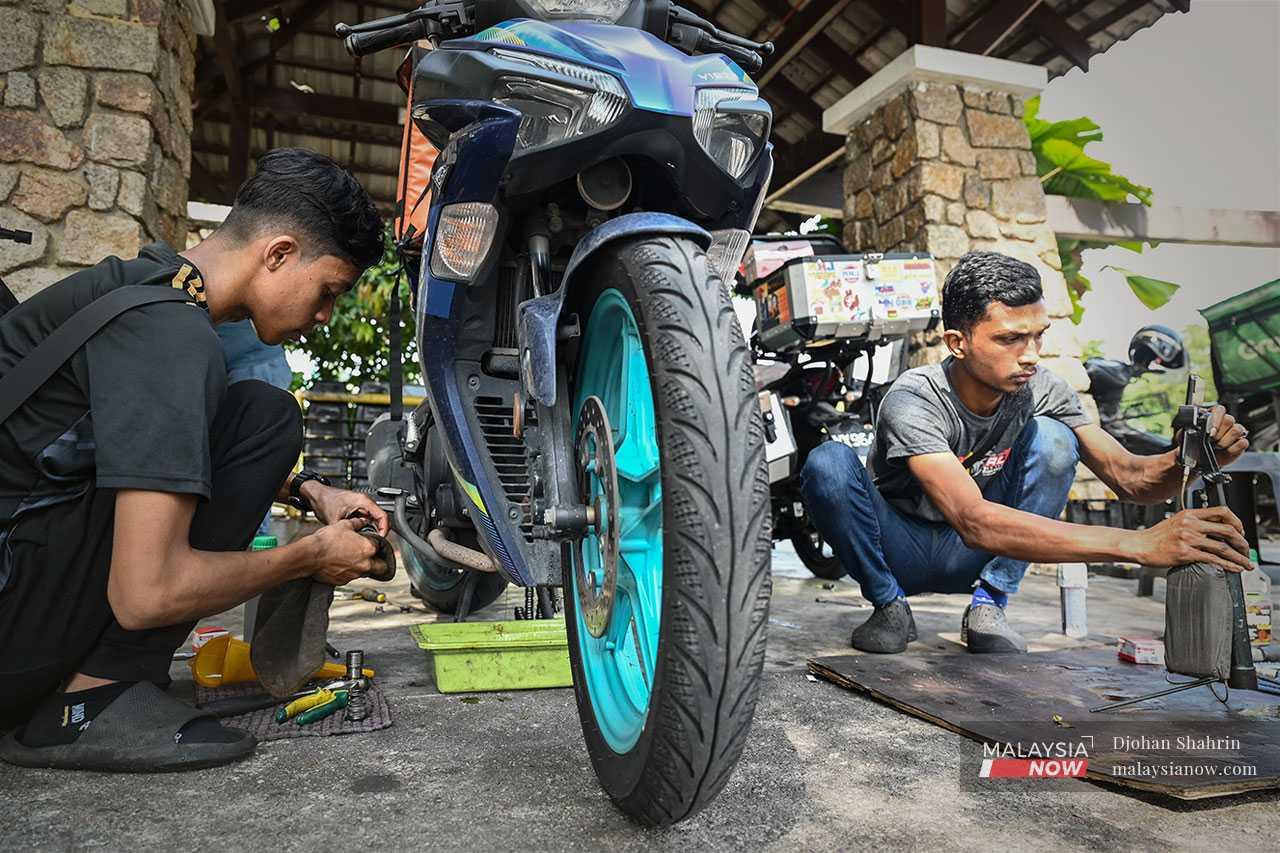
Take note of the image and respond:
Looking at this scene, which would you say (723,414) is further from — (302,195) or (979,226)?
(979,226)

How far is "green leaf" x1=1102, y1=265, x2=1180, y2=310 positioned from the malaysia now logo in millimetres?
6609

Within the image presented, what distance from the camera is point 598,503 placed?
1.14 meters

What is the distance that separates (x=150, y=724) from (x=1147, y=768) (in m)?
1.48

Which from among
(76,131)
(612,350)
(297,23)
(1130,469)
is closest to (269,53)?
(297,23)

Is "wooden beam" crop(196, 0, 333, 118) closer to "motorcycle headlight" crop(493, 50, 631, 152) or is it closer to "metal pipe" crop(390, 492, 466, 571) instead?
"metal pipe" crop(390, 492, 466, 571)

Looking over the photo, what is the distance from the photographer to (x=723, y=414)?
925mm

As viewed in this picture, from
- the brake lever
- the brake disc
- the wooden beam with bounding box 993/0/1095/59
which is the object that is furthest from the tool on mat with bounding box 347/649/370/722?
the wooden beam with bounding box 993/0/1095/59

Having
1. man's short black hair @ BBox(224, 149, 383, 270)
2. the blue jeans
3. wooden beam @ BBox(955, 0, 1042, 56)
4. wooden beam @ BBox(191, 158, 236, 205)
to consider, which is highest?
wooden beam @ BBox(191, 158, 236, 205)

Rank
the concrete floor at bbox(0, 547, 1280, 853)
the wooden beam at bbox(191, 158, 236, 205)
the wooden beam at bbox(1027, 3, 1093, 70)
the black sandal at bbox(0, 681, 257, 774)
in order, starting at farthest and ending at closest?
the wooden beam at bbox(191, 158, 236, 205) → the wooden beam at bbox(1027, 3, 1093, 70) → the black sandal at bbox(0, 681, 257, 774) → the concrete floor at bbox(0, 547, 1280, 853)

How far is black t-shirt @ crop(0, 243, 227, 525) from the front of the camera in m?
1.10

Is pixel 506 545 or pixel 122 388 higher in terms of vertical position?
pixel 122 388

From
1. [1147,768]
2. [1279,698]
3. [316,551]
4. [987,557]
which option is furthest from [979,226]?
[316,551]

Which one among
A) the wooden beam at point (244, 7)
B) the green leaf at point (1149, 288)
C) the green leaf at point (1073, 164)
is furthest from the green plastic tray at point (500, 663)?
the green leaf at point (1149, 288)

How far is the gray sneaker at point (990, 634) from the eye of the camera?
2158 mm
